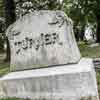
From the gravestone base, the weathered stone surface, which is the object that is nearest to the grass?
the weathered stone surface

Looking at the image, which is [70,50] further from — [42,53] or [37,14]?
[37,14]

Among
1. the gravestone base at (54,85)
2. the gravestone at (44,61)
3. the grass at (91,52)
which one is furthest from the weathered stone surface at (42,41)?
the grass at (91,52)

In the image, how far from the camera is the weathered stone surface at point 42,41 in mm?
5824

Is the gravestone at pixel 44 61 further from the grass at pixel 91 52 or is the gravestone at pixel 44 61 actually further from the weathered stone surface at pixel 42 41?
the grass at pixel 91 52

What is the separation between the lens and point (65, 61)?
19.1ft

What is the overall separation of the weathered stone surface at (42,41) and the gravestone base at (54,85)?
1.27ft

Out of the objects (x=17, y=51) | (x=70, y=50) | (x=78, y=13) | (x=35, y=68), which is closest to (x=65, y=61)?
(x=70, y=50)

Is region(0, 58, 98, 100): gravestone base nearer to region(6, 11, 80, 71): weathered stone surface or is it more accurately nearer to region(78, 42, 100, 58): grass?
region(6, 11, 80, 71): weathered stone surface

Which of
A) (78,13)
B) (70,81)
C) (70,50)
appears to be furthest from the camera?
(78,13)

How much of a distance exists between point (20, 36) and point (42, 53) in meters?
0.61

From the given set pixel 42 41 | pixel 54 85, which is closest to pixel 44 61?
pixel 42 41

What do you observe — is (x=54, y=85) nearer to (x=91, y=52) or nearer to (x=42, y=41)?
(x=42, y=41)

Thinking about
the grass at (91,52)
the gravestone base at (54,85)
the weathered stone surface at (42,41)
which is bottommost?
the grass at (91,52)

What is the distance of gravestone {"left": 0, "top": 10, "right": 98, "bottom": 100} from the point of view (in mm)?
5148
